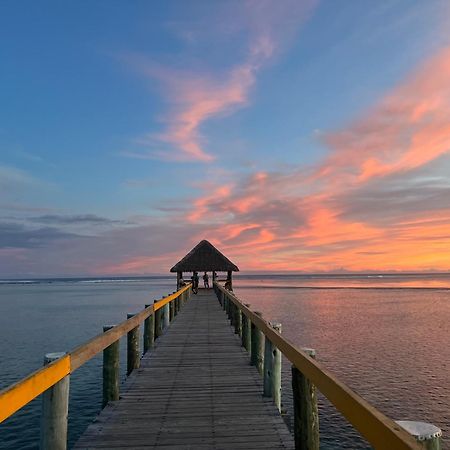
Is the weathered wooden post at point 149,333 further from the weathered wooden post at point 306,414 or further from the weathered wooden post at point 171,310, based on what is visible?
the weathered wooden post at point 306,414

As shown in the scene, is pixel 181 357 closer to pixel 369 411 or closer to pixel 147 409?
pixel 147 409

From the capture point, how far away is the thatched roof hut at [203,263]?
3219 cm

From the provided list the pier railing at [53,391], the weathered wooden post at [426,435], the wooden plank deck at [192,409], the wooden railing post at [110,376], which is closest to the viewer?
the weathered wooden post at [426,435]

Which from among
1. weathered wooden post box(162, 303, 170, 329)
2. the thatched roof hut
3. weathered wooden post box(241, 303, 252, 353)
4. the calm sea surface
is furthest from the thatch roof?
weathered wooden post box(241, 303, 252, 353)

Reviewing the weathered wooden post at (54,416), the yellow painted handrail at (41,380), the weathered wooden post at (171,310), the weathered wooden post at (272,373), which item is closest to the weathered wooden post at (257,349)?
the weathered wooden post at (272,373)

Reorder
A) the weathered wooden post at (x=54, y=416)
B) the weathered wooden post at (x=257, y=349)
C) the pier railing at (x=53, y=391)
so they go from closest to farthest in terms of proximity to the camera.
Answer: the pier railing at (x=53, y=391), the weathered wooden post at (x=54, y=416), the weathered wooden post at (x=257, y=349)

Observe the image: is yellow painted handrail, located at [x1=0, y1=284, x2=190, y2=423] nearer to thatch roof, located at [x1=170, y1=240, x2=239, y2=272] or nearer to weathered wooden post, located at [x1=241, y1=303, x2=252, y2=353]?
weathered wooden post, located at [x1=241, y1=303, x2=252, y2=353]

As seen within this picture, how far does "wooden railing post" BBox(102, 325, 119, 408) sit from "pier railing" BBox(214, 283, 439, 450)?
2285 mm

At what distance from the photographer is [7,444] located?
1098cm

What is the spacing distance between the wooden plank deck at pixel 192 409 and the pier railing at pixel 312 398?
0.44m

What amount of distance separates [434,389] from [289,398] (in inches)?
228

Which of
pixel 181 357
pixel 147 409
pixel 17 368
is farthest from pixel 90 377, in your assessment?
pixel 147 409

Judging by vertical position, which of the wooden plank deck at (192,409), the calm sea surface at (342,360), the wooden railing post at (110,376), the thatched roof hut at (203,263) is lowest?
the calm sea surface at (342,360)

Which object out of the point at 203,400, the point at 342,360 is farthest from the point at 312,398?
the point at 342,360
